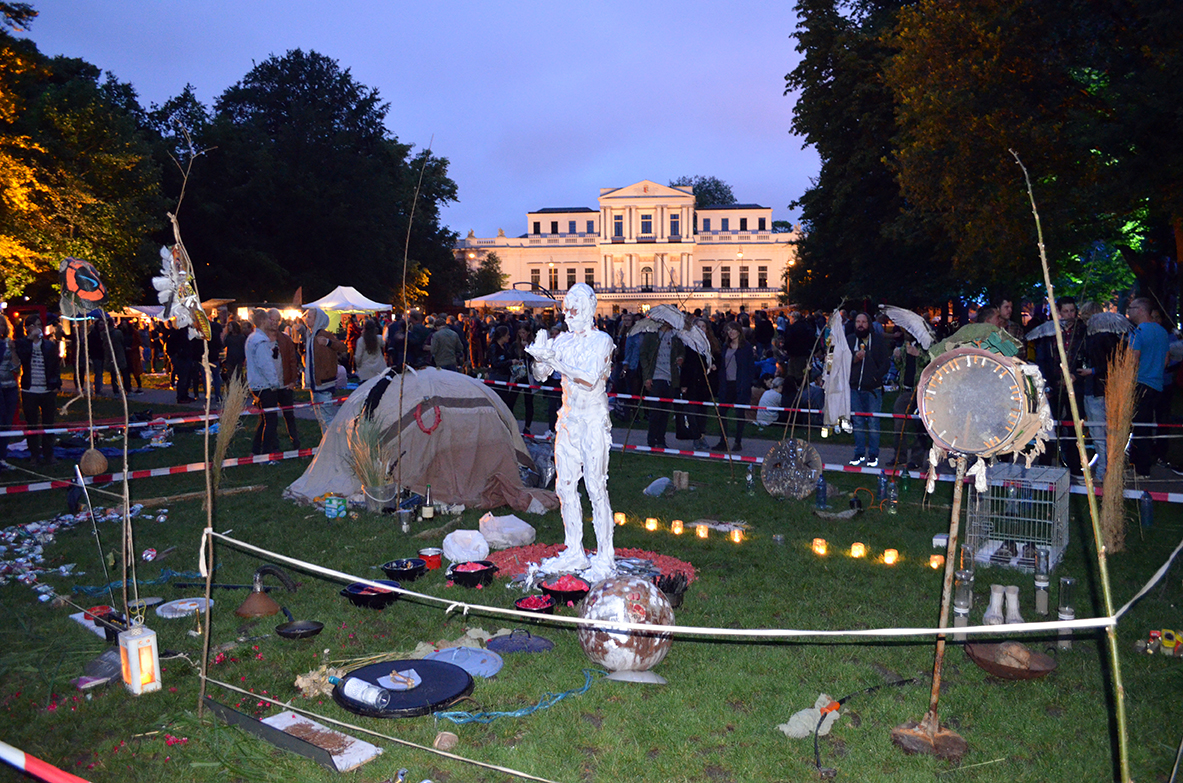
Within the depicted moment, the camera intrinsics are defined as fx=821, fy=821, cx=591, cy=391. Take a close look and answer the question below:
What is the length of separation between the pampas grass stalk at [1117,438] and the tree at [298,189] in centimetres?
3139

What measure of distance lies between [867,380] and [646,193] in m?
88.7

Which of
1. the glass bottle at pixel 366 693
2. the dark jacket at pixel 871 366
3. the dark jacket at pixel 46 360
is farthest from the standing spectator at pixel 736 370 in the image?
the dark jacket at pixel 46 360

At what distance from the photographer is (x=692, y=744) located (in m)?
4.38

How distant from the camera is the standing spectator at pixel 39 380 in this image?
12047 mm

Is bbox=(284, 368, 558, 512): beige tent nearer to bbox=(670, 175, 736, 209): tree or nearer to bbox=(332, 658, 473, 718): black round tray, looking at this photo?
bbox=(332, 658, 473, 718): black round tray

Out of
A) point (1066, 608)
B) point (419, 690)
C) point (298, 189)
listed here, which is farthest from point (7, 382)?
point (298, 189)

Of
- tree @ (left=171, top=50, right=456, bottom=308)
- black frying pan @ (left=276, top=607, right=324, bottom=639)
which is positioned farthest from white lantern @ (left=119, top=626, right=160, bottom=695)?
tree @ (left=171, top=50, right=456, bottom=308)

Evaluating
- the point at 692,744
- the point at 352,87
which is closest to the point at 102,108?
the point at 352,87

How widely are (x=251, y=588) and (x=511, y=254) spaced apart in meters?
96.8

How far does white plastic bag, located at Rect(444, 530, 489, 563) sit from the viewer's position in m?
7.32

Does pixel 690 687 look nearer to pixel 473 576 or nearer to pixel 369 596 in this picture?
pixel 473 576

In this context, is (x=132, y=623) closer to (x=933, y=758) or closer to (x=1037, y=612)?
(x=933, y=758)

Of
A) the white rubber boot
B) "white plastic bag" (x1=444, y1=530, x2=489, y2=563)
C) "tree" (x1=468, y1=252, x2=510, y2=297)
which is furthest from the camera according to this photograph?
"tree" (x1=468, y1=252, x2=510, y2=297)

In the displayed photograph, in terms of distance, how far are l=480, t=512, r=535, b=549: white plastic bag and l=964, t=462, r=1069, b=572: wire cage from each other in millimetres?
3987
